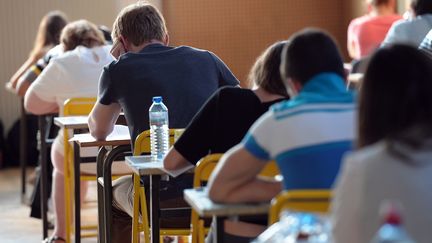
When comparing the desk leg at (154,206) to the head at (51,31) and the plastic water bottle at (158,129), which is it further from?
the head at (51,31)

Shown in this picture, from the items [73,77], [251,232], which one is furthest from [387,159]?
[73,77]

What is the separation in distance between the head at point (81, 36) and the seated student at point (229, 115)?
2.80 metres

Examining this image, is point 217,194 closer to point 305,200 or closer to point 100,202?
point 305,200

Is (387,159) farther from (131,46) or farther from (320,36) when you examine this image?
(131,46)

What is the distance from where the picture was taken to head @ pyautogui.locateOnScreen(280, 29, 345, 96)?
2447 millimetres

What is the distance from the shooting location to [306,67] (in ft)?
8.04

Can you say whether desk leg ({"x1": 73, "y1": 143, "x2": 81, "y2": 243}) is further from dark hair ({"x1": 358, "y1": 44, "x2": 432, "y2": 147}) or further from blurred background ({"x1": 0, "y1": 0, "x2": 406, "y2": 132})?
blurred background ({"x1": 0, "y1": 0, "x2": 406, "y2": 132})

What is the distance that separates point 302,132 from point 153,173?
1.05 m

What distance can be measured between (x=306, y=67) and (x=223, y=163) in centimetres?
31

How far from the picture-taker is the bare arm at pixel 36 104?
5.82 metres

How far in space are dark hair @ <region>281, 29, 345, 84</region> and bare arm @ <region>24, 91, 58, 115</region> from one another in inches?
141

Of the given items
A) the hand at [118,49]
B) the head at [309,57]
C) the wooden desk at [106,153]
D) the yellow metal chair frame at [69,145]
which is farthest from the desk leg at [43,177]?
the head at [309,57]

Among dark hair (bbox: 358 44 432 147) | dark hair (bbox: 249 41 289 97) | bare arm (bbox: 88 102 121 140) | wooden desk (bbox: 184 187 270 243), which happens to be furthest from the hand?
dark hair (bbox: 358 44 432 147)

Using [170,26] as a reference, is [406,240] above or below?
above
